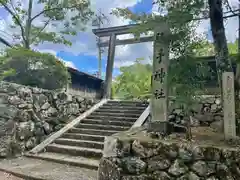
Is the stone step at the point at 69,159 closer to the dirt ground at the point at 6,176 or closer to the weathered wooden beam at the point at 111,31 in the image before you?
the dirt ground at the point at 6,176

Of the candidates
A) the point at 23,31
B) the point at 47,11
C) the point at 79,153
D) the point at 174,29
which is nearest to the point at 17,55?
the point at 23,31

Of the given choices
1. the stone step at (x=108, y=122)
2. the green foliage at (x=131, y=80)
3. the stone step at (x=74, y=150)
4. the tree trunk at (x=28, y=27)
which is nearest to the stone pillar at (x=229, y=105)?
the stone step at (x=74, y=150)

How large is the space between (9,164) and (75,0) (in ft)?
22.4

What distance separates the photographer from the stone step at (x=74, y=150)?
5281 millimetres

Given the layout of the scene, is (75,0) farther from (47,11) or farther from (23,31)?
(23,31)

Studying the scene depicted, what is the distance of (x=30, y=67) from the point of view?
22.9 feet

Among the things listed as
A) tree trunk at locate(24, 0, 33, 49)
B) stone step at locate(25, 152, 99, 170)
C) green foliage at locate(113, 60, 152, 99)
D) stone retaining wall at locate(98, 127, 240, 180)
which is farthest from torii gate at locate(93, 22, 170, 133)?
green foliage at locate(113, 60, 152, 99)

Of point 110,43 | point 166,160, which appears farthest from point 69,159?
point 110,43

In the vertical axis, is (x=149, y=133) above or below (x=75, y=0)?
below

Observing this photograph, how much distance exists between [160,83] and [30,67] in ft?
15.2

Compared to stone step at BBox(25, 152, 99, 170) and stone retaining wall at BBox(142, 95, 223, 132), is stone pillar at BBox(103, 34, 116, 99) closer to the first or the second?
stone retaining wall at BBox(142, 95, 223, 132)

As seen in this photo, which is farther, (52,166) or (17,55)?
(17,55)

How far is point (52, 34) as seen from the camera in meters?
9.35

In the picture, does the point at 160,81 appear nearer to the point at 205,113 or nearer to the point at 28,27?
the point at 205,113
